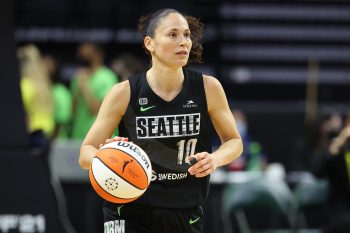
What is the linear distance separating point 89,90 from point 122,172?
5.06m

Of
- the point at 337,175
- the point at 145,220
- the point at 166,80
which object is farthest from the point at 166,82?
the point at 337,175

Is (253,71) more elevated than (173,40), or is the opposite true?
(173,40)

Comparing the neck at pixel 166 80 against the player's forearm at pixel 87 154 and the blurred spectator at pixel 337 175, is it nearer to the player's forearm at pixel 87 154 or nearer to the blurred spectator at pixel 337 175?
the player's forearm at pixel 87 154

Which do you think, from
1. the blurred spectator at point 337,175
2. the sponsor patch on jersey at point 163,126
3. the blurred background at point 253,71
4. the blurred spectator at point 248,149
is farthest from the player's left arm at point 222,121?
the blurred spectator at point 248,149

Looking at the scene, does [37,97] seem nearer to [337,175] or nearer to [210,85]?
[337,175]

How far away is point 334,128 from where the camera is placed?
43.1 feet

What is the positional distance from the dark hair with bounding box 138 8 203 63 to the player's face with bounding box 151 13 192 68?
0.17ft

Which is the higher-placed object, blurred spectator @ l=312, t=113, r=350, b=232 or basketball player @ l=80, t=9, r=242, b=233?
basketball player @ l=80, t=9, r=242, b=233

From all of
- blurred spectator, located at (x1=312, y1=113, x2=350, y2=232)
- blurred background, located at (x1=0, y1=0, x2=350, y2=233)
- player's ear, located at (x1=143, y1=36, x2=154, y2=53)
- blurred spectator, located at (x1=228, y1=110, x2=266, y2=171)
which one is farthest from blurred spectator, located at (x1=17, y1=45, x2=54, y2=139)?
player's ear, located at (x1=143, y1=36, x2=154, y2=53)

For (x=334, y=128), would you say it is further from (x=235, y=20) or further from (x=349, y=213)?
(x=349, y=213)

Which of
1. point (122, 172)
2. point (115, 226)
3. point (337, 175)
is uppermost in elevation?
point (122, 172)

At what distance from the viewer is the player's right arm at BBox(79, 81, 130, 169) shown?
6.04 metres

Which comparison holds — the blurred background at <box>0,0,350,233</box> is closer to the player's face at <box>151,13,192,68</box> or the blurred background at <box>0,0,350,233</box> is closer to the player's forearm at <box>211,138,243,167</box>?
the player's forearm at <box>211,138,243,167</box>

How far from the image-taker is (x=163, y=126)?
5996mm
